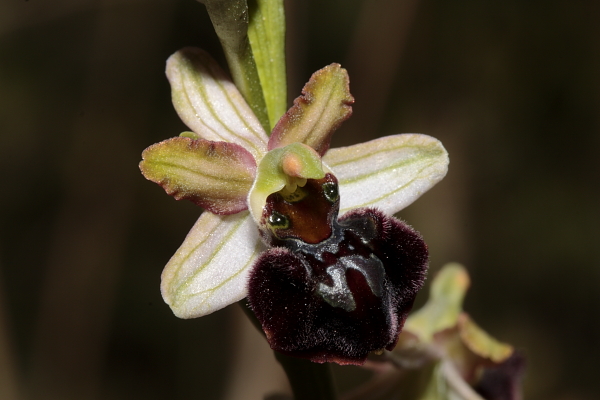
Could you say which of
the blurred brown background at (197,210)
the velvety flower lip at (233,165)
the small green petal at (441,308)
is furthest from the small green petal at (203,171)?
the blurred brown background at (197,210)

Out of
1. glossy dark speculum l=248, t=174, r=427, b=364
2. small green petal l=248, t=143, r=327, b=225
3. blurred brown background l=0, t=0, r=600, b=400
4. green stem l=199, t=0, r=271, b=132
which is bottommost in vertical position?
blurred brown background l=0, t=0, r=600, b=400

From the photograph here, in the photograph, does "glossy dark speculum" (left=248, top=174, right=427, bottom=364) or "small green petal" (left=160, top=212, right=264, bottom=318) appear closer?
"glossy dark speculum" (left=248, top=174, right=427, bottom=364)

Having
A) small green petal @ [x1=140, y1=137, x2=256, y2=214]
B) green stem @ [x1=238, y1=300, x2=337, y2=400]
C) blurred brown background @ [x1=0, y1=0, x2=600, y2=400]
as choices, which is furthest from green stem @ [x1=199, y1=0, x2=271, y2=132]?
blurred brown background @ [x1=0, y1=0, x2=600, y2=400]

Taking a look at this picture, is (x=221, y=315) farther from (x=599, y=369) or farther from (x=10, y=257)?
(x=599, y=369)

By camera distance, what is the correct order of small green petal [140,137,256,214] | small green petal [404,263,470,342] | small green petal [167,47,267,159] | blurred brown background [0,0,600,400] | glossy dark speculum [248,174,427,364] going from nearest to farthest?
glossy dark speculum [248,174,427,364] < small green petal [140,137,256,214] < small green petal [167,47,267,159] < small green petal [404,263,470,342] < blurred brown background [0,0,600,400]

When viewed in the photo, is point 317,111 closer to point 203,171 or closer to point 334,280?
Result: point 203,171

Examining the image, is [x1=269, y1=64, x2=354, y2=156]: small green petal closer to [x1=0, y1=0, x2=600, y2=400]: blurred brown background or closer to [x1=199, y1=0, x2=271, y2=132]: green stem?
[x1=199, y1=0, x2=271, y2=132]: green stem

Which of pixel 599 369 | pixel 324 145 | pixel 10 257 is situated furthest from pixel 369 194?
pixel 599 369

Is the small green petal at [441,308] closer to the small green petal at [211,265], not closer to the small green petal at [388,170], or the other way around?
the small green petal at [388,170]

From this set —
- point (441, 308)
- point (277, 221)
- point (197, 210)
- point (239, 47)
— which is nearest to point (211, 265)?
point (277, 221)
